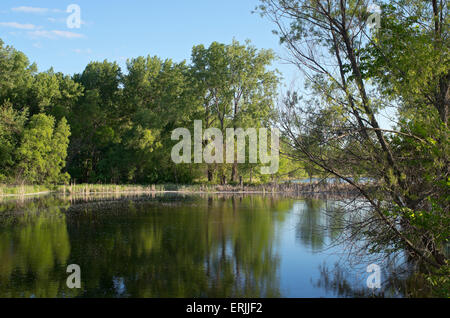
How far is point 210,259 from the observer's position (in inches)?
470

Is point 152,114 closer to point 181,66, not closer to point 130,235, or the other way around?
point 181,66

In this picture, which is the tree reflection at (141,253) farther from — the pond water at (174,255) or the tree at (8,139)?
the tree at (8,139)

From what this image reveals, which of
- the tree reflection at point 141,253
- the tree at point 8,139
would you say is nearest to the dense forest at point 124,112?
the tree at point 8,139

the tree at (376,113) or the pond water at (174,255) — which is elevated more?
the tree at (376,113)

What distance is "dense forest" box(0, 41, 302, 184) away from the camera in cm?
3403

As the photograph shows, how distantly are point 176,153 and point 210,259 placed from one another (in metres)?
29.3

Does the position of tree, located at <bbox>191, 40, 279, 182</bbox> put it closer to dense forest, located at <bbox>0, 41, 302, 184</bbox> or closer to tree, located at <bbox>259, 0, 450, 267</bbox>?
dense forest, located at <bbox>0, 41, 302, 184</bbox>

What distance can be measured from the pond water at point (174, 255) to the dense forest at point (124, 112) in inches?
573

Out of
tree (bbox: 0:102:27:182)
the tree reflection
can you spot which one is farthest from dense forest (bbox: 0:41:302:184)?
the tree reflection

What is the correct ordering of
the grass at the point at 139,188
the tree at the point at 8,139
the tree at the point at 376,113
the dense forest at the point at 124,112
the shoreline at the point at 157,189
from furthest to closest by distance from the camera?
the dense forest at the point at 124,112 → the shoreline at the point at 157,189 → the grass at the point at 139,188 → the tree at the point at 8,139 → the tree at the point at 376,113

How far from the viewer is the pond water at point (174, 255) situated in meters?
9.16

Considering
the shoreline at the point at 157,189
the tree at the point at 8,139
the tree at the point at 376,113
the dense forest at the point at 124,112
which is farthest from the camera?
the dense forest at the point at 124,112

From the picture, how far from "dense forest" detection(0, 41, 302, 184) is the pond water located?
14.6 metres

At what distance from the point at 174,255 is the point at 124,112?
3680 cm
